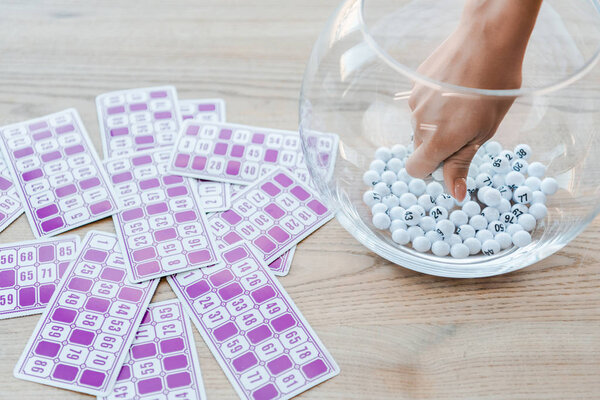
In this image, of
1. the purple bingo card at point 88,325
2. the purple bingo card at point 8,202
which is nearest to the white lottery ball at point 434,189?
the purple bingo card at point 88,325

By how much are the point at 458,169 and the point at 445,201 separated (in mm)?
85

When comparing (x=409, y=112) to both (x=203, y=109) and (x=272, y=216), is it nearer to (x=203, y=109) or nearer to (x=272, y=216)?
(x=272, y=216)

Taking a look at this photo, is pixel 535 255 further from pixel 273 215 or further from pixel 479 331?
pixel 273 215

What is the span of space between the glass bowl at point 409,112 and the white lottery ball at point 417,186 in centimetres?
5

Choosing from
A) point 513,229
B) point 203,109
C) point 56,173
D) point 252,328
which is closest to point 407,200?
point 513,229

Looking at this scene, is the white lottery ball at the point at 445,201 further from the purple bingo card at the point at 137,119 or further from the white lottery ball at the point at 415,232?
the purple bingo card at the point at 137,119

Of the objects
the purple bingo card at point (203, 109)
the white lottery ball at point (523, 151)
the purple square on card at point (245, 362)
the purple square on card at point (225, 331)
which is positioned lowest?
the purple square on card at point (245, 362)

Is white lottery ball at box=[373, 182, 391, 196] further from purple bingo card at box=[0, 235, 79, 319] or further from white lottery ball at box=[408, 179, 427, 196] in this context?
purple bingo card at box=[0, 235, 79, 319]

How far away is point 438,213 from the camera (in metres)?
0.70

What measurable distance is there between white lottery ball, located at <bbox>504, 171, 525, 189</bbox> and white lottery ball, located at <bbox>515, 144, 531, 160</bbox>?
20 mm

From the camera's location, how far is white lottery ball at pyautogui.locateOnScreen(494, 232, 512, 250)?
0.69 metres

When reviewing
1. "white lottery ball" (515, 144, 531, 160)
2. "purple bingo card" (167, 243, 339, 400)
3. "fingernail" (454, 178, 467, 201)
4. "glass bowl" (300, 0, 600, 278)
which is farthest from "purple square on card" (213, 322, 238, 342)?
"white lottery ball" (515, 144, 531, 160)

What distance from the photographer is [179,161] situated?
0.80 metres

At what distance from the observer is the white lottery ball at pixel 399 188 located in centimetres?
72
